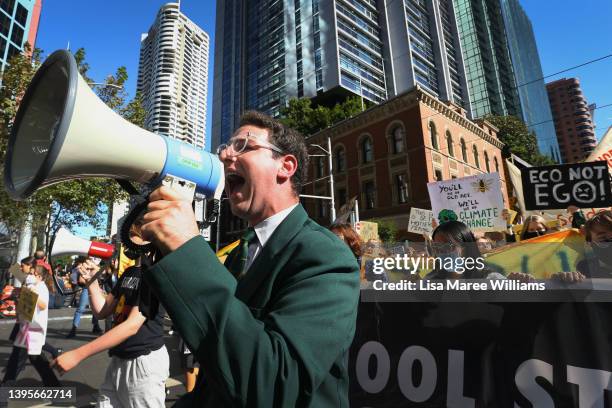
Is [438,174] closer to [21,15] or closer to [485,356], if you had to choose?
[485,356]

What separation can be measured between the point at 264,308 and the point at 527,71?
107361mm

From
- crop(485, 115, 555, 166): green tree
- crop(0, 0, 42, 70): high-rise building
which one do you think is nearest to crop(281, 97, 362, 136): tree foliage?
crop(485, 115, 555, 166): green tree

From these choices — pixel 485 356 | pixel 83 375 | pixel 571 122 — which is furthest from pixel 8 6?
pixel 571 122

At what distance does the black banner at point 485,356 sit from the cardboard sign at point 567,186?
4010 millimetres

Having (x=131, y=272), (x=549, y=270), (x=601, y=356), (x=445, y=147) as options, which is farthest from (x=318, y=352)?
(x=445, y=147)

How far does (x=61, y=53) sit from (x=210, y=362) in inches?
50.9

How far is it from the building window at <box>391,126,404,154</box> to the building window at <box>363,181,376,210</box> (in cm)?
287

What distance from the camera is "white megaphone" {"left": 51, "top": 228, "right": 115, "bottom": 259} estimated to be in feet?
9.34

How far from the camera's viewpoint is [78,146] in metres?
1.24

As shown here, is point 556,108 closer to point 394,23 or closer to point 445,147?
point 394,23

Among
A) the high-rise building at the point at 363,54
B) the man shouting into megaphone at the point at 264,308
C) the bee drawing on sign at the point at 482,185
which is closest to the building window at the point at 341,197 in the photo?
the high-rise building at the point at 363,54

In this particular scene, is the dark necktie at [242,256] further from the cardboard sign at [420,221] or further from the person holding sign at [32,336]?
the cardboard sign at [420,221]

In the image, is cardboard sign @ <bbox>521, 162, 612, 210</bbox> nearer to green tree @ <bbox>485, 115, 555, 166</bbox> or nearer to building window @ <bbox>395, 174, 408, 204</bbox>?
building window @ <bbox>395, 174, 408, 204</bbox>

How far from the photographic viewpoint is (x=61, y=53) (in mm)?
1337
